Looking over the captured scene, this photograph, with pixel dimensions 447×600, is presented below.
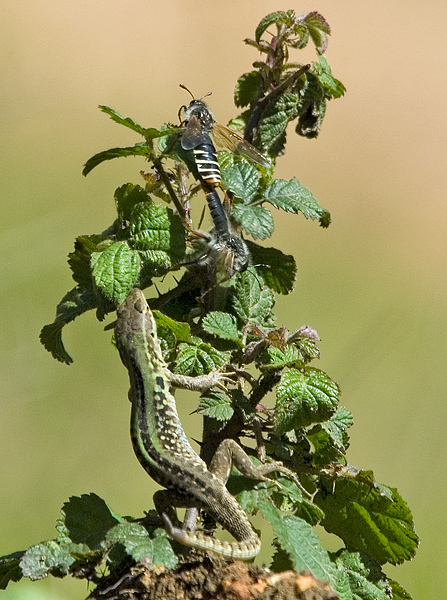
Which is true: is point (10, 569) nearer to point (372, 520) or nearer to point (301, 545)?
point (301, 545)

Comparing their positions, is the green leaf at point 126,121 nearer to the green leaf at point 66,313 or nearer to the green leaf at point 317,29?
the green leaf at point 66,313

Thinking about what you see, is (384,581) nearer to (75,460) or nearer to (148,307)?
(148,307)

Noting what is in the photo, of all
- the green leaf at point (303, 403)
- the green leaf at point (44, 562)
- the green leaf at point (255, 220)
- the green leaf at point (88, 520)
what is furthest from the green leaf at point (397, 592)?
the green leaf at point (255, 220)

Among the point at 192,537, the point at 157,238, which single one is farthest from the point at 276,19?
the point at 192,537

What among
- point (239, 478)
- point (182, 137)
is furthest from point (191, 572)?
point (182, 137)

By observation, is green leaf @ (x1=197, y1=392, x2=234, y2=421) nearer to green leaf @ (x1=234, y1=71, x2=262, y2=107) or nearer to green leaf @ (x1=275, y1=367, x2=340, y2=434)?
green leaf @ (x1=275, y1=367, x2=340, y2=434)

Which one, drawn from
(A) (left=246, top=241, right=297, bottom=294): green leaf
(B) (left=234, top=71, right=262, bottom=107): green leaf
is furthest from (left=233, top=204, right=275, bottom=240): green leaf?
(B) (left=234, top=71, right=262, bottom=107): green leaf
